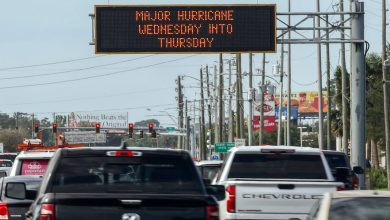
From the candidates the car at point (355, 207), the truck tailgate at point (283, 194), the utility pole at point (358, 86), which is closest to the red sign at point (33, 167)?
the truck tailgate at point (283, 194)

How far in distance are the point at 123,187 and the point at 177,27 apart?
24.2 meters

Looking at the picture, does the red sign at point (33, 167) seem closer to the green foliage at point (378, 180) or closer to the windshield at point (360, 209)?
the windshield at point (360, 209)

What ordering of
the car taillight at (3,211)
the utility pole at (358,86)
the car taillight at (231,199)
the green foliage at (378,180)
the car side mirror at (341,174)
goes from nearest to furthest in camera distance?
the car taillight at (3,211) < the car taillight at (231,199) < the car side mirror at (341,174) < the utility pole at (358,86) < the green foliage at (378,180)

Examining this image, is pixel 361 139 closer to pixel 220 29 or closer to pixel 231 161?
pixel 220 29

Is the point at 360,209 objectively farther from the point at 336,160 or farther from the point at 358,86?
the point at 358,86

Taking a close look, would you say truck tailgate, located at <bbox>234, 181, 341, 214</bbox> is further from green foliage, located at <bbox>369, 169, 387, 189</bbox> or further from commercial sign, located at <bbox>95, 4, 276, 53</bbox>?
green foliage, located at <bbox>369, 169, 387, 189</bbox>

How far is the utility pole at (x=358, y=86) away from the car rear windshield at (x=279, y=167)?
1938 cm

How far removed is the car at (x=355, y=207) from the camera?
12.2 m

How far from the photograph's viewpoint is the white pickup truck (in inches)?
709

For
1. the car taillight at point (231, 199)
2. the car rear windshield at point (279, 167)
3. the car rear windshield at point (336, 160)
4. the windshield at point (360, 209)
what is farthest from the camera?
the car rear windshield at point (336, 160)

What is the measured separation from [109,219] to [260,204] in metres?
6.97

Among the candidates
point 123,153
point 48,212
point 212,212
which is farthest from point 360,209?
point 48,212

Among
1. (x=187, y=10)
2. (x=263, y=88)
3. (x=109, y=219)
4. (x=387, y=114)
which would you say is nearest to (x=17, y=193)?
(x=109, y=219)

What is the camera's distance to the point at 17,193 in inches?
575
